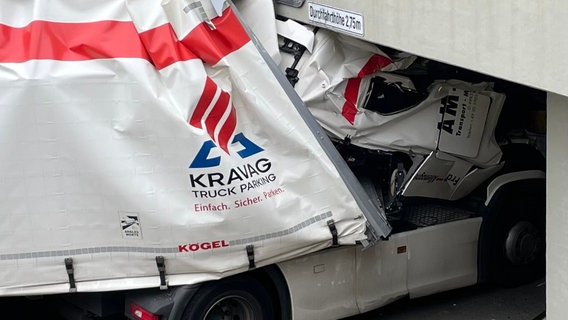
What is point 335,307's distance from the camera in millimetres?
8430

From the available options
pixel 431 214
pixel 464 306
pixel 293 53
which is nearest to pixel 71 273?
pixel 293 53

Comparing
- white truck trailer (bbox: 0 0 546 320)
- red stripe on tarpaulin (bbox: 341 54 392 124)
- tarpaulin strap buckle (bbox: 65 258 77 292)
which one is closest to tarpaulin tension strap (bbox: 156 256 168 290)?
white truck trailer (bbox: 0 0 546 320)

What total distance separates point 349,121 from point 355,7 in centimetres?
96

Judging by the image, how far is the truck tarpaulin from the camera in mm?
7172

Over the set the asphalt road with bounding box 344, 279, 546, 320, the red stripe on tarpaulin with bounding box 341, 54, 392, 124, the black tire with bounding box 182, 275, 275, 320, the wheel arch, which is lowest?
the asphalt road with bounding box 344, 279, 546, 320

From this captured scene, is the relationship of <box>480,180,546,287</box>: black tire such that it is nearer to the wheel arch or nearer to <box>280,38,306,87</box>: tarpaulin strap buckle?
the wheel arch

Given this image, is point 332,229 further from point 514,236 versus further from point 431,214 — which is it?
point 514,236

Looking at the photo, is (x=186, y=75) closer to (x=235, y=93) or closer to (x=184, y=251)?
(x=235, y=93)

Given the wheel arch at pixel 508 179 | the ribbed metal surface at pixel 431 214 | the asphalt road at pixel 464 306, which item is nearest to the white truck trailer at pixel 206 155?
the ribbed metal surface at pixel 431 214

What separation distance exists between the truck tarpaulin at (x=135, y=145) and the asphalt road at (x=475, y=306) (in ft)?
7.32

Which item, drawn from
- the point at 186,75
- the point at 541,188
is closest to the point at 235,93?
the point at 186,75

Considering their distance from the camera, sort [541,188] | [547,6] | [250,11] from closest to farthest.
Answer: [547,6]
[250,11]
[541,188]

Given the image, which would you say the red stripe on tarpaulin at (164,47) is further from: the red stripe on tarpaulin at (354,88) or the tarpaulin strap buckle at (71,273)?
the tarpaulin strap buckle at (71,273)

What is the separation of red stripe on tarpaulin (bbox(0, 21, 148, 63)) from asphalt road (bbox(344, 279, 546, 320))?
11.3 ft
